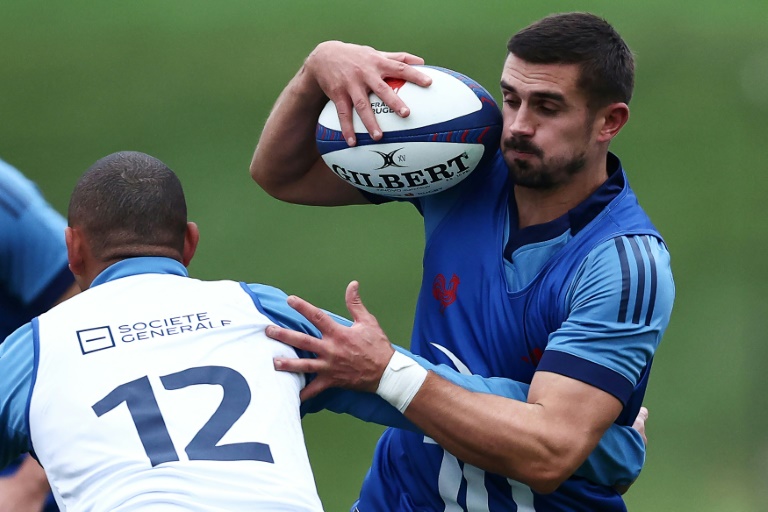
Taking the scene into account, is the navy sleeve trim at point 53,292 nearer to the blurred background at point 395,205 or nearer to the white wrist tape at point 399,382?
the white wrist tape at point 399,382

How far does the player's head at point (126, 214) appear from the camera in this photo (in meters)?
2.48

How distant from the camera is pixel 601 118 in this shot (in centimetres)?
301

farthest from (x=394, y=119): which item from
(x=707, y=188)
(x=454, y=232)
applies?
(x=707, y=188)

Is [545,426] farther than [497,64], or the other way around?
[497,64]

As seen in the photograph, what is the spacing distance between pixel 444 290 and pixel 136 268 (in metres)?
0.96

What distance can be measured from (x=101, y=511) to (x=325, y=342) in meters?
0.62

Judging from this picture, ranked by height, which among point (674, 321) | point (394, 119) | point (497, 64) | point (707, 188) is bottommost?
point (674, 321)

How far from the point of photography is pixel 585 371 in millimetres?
2752

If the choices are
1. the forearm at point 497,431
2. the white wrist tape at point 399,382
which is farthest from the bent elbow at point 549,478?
the white wrist tape at point 399,382

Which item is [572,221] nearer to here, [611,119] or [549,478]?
[611,119]

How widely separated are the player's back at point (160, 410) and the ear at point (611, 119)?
3.74 feet

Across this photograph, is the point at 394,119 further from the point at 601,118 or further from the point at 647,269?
the point at 647,269

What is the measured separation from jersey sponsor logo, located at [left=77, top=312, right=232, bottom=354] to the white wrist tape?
0.46 meters

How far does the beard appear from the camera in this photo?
2934mm
